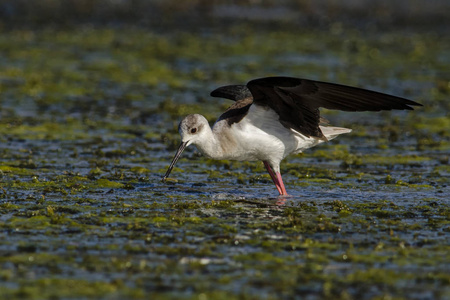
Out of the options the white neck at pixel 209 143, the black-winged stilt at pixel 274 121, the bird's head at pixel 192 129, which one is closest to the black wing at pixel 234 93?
the black-winged stilt at pixel 274 121

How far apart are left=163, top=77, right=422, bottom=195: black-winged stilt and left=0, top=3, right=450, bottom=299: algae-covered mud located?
2.14ft

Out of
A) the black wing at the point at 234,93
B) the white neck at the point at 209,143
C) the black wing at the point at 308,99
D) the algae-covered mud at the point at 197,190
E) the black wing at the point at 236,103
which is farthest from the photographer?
the black wing at the point at 234,93

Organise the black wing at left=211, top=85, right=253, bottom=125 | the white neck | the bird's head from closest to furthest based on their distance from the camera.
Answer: the bird's head, the white neck, the black wing at left=211, top=85, right=253, bottom=125

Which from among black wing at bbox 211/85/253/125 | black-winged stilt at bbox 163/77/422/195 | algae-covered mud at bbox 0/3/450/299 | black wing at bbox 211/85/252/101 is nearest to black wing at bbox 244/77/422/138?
black-winged stilt at bbox 163/77/422/195

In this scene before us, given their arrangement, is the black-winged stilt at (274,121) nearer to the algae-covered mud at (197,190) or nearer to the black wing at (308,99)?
the black wing at (308,99)

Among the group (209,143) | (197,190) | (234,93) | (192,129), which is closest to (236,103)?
Result: (234,93)

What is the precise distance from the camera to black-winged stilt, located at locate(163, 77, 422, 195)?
9.84 meters

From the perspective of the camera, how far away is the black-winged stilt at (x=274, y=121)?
9836 mm

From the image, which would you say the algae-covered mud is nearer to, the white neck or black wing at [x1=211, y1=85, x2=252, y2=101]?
the white neck

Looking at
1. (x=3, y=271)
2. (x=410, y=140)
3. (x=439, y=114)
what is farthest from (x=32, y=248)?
(x=439, y=114)

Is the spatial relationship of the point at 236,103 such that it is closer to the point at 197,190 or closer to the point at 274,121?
the point at 274,121

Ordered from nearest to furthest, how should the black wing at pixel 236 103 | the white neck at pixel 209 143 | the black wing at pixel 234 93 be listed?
the white neck at pixel 209 143, the black wing at pixel 236 103, the black wing at pixel 234 93

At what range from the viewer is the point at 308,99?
1015cm

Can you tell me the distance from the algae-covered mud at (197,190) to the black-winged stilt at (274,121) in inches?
25.7
